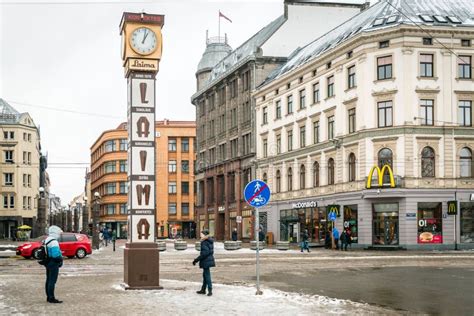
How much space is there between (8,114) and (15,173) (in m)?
8.76

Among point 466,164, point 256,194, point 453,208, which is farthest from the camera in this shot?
point 466,164

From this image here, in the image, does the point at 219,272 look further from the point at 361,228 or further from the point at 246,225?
the point at 246,225

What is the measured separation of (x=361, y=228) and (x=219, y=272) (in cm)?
2545

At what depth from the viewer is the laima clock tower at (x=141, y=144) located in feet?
63.2

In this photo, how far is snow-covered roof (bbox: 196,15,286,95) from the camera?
7431cm

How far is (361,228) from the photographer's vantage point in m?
51.3

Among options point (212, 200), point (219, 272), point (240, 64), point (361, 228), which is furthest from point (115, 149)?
point (219, 272)

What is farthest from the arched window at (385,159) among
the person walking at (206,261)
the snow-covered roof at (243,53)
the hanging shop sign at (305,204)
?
the person walking at (206,261)

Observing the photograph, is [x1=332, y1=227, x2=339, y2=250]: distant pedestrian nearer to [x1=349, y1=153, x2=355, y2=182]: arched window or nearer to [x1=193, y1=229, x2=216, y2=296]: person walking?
[x1=349, y1=153, x2=355, y2=182]: arched window

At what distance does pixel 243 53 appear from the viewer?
7994 cm

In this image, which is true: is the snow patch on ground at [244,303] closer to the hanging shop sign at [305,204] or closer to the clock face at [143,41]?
the clock face at [143,41]

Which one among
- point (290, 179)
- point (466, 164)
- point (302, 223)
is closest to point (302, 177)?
point (290, 179)

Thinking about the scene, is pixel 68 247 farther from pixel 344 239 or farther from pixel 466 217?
pixel 466 217

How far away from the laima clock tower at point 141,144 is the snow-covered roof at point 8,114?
295 feet
